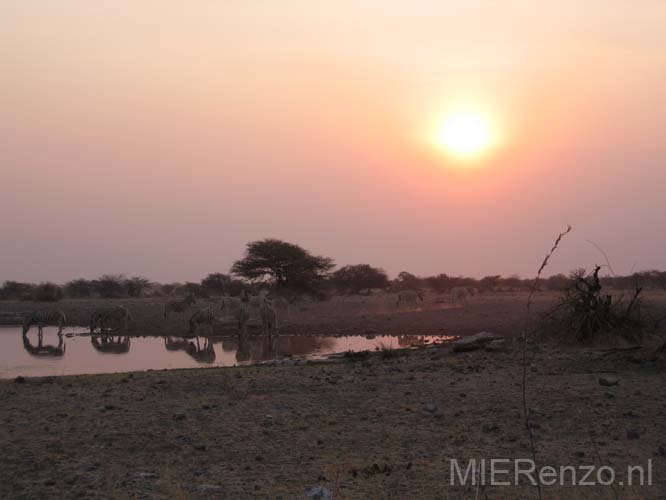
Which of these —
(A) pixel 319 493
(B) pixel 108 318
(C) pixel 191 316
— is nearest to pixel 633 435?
→ (A) pixel 319 493

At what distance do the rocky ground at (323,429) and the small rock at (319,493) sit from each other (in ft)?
0.31

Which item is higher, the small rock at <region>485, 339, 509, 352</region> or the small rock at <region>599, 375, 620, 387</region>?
the small rock at <region>485, 339, 509, 352</region>

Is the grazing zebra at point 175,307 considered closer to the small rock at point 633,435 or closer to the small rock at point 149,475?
the small rock at point 149,475

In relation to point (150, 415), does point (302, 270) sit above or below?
above

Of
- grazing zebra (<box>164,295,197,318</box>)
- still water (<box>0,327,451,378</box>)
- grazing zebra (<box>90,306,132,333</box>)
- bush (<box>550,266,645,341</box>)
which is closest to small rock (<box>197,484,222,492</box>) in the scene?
still water (<box>0,327,451,378</box>)

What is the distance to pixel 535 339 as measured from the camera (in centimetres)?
1769

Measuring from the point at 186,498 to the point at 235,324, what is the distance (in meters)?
26.2

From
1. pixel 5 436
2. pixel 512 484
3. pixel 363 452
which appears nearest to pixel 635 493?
pixel 512 484

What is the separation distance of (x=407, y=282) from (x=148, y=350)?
54.5 meters

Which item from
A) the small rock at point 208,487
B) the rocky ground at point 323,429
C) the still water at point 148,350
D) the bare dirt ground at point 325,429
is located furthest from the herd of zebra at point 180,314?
the small rock at point 208,487

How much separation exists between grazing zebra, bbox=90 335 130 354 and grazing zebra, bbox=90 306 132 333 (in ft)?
9.11

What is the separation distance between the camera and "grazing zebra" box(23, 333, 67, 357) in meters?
22.1

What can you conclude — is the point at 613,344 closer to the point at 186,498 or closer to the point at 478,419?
the point at 478,419

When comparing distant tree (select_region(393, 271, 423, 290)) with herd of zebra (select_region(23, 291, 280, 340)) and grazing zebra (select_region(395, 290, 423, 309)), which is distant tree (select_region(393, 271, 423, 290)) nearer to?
grazing zebra (select_region(395, 290, 423, 309))
